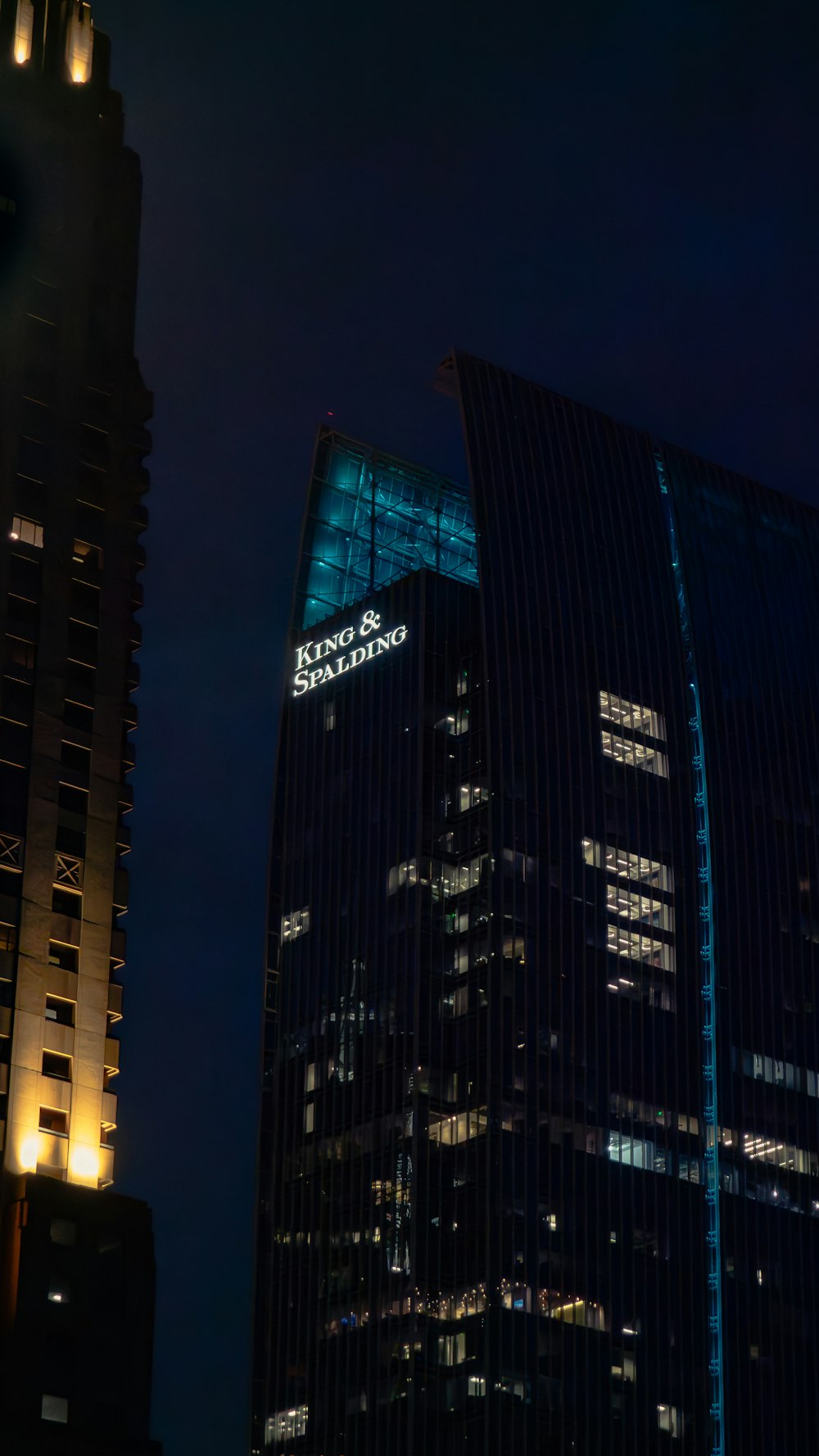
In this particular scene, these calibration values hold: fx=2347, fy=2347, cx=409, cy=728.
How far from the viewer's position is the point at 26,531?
111 meters

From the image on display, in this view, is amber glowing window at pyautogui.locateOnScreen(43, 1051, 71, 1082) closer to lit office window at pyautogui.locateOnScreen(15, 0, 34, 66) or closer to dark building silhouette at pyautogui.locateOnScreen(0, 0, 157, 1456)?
dark building silhouette at pyautogui.locateOnScreen(0, 0, 157, 1456)

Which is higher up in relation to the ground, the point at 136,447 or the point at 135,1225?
the point at 136,447

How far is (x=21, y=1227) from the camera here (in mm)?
93938

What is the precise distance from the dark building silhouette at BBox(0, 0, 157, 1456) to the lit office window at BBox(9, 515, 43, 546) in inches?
5.4

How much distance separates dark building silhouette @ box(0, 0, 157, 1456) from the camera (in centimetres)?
9406

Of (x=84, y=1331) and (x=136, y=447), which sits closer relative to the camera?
(x=84, y=1331)

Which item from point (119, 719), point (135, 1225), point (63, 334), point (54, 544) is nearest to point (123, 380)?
point (63, 334)

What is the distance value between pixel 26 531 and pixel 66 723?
971cm

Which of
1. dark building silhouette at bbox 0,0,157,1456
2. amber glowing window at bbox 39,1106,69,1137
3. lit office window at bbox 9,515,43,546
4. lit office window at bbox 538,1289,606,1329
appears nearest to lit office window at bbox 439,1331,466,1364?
lit office window at bbox 538,1289,606,1329

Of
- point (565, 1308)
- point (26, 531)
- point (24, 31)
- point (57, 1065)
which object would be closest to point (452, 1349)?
point (565, 1308)

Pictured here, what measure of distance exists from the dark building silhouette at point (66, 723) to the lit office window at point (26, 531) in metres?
0.14

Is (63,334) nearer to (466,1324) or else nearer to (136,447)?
(136,447)

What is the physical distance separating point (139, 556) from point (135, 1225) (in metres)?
34.0

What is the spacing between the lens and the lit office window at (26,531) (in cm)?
11056
